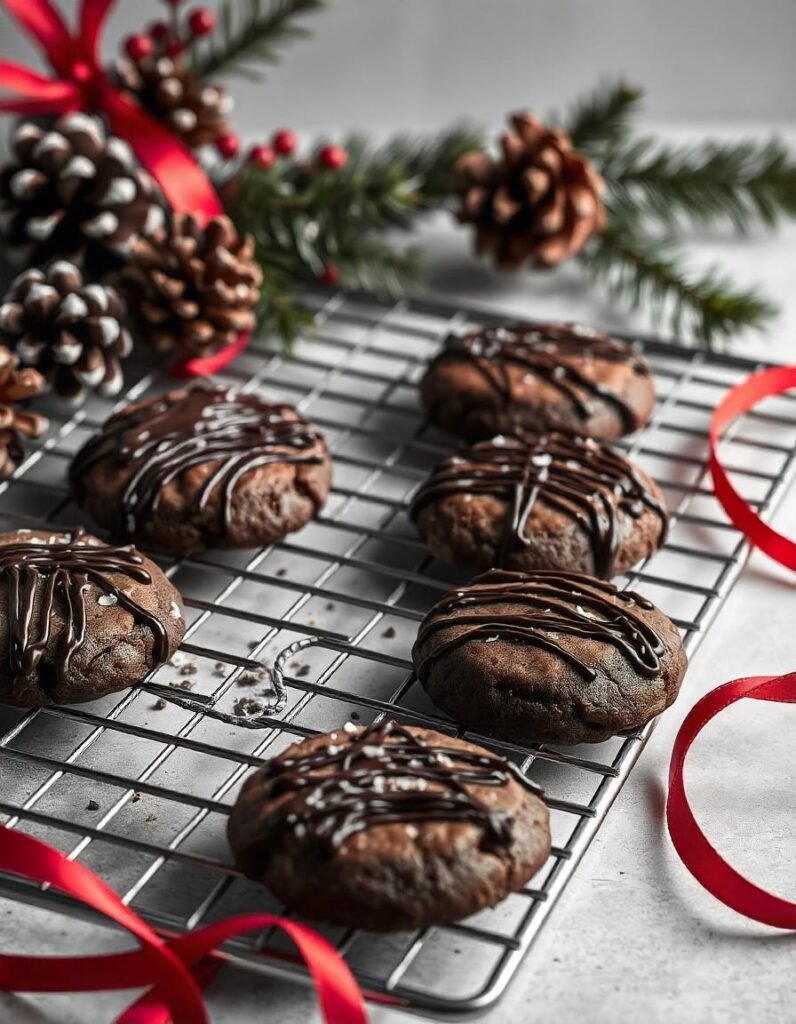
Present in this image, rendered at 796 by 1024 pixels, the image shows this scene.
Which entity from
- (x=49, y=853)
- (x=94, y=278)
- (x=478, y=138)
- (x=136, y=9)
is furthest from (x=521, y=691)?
(x=136, y=9)

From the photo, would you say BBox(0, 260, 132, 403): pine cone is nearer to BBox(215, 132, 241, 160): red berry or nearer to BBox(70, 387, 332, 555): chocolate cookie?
BBox(70, 387, 332, 555): chocolate cookie

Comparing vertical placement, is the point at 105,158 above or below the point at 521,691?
above

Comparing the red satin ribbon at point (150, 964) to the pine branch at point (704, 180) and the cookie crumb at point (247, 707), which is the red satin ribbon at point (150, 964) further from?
the pine branch at point (704, 180)

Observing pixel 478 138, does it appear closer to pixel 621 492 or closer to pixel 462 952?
pixel 621 492

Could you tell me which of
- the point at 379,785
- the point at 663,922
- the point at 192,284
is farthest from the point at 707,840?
the point at 192,284

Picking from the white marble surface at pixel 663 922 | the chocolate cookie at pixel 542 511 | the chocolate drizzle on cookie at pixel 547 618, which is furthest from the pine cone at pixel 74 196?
the white marble surface at pixel 663 922

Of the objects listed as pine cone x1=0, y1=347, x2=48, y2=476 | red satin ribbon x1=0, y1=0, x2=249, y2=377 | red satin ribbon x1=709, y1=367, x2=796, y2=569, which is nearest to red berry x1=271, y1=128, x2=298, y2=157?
red satin ribbon x1=0, y1=0, x2=249, y2=377
